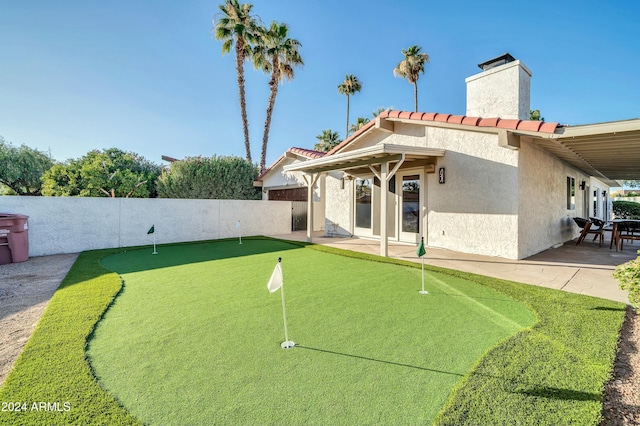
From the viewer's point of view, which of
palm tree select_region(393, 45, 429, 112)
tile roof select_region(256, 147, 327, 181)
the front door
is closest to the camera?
the front door

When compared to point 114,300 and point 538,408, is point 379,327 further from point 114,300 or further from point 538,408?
point 114,300

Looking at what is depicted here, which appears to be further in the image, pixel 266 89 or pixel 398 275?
pixel 266 89

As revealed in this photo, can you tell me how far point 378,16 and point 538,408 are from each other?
666 inches

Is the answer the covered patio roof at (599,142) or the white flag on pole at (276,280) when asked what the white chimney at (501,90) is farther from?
the white flag on pole at (276,280)

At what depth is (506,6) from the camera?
1067 centimetres

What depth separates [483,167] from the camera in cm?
845

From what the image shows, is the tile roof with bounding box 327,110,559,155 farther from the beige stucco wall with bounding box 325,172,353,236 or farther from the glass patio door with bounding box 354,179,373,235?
the beige stucco wall with bounding box 325,172,353,236

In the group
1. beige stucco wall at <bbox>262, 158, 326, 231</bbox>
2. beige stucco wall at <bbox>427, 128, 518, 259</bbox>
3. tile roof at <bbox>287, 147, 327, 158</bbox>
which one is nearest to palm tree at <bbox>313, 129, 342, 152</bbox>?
beige stucco wall at <bbox>262, 158, 326, 231</bbox>

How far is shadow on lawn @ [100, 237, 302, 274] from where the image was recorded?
793 centimetres

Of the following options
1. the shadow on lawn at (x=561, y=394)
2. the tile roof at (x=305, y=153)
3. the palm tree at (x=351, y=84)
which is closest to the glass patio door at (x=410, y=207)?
the tile roof at (x=305, y=153)

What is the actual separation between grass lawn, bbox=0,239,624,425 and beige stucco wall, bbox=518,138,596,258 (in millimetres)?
3787

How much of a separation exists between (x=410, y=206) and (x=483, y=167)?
2996 millimetres

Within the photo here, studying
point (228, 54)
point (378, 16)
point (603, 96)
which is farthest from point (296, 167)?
point (603, 96)

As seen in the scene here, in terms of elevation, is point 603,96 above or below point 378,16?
below
